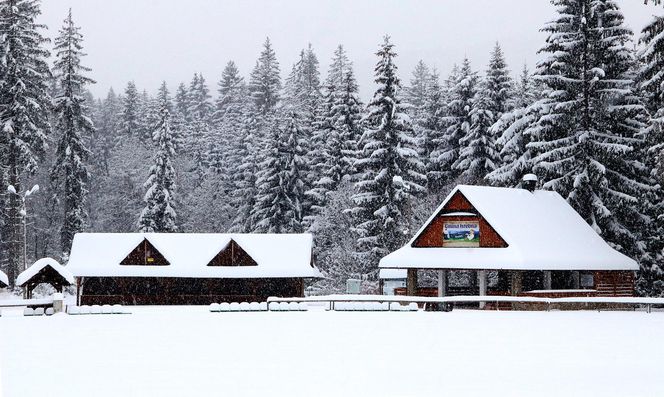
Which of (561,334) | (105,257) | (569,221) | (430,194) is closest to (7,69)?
(105,257)

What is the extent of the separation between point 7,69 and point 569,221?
38.3m

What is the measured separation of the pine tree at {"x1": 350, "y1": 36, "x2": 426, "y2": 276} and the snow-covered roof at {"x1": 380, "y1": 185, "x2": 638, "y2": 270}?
9856 millimetres

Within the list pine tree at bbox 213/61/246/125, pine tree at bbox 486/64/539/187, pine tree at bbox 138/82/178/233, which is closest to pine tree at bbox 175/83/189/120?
pine tree at bbox 213/61/246/125

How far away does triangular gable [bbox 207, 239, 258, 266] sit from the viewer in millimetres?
52531

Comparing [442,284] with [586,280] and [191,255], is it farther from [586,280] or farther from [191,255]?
[191,255]

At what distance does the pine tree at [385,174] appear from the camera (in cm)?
5519

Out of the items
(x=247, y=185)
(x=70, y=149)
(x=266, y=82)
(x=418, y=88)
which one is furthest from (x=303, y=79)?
(x=70, y=149)

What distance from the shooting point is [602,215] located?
155ft

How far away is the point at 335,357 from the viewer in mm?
21297

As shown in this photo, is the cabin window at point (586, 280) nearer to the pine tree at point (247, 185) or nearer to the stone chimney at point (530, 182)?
the stone chimney at point (530, 182)

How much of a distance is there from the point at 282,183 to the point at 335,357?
4648 centimetres

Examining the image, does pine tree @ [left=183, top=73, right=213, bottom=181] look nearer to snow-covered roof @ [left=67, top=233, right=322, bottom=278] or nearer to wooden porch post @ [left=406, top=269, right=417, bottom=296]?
snow-covered roof @ [left=67, top=233, right=322, bottom=278]

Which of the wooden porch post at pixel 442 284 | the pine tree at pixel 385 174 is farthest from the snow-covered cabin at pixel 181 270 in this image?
the wooden porch post at pixel 442 284

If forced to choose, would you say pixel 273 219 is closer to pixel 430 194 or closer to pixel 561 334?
pixel 430 194
